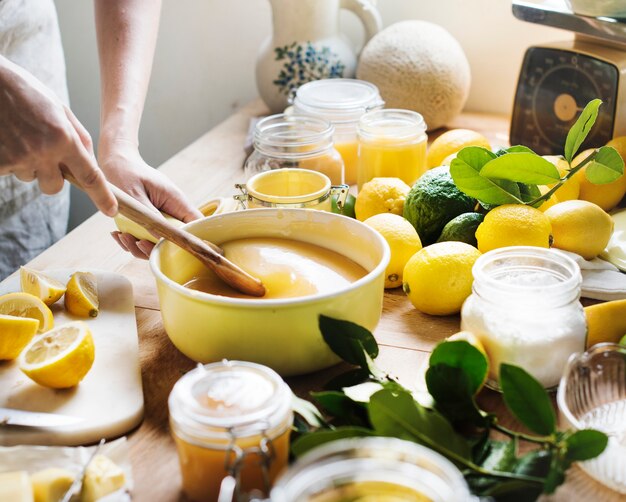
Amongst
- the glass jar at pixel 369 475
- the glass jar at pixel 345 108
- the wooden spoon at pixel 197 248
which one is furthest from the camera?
the glass jar at pixel 345 108

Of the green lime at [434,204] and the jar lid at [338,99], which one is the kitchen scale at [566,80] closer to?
the jar lid at [338,99]

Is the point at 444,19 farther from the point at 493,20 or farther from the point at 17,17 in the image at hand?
the point at 17,17

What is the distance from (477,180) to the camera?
3.29 ft

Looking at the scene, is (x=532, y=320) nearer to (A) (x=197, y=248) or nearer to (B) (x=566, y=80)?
(A) (x=197, y=248)

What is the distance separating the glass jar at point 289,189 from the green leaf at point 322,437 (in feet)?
1.52

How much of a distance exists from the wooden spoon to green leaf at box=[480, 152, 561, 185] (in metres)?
0.32

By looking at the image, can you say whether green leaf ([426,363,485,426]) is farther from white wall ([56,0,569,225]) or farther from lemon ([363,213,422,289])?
white wall ([56,0,569,225])

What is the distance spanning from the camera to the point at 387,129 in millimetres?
1277

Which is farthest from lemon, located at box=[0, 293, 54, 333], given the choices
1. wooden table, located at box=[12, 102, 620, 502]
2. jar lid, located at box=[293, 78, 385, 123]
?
jar lid, located at box=[293, 78, 385, 123]

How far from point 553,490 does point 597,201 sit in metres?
0.64

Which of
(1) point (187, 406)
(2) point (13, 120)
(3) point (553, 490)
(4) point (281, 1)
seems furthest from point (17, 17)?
(3) point (553, 490)

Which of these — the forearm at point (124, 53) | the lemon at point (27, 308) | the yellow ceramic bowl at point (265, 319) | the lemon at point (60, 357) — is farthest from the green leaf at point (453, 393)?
the forearm at point (124, 53)

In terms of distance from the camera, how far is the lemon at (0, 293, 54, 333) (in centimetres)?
92

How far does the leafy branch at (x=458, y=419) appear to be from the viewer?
0.65 meters
